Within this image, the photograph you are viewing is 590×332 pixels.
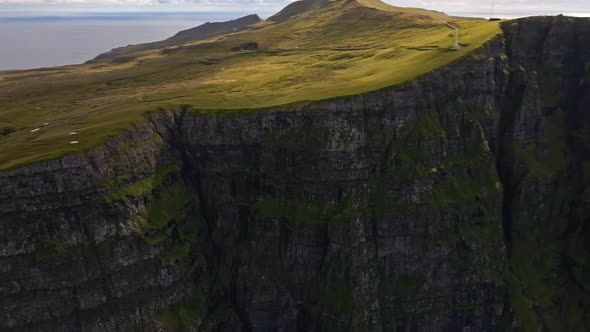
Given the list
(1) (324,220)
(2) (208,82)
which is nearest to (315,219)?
(1) (324,220)

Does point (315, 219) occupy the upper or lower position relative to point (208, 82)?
lower

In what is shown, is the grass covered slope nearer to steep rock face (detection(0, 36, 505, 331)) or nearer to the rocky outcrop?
the rocky outcrop

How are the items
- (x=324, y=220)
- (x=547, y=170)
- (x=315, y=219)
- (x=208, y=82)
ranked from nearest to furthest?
1. (x=324, y=220)
2. (x=315, y=219)
3. (x=547, y=170)
4. (x=208, y=82)

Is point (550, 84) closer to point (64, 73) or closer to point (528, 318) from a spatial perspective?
point (528, 318)

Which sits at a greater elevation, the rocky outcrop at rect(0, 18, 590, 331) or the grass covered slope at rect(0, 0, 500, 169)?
the grass covered slope at rect(0, 0, 500, 169)

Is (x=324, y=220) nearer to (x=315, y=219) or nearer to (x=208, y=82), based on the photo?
(x=315, y=219)

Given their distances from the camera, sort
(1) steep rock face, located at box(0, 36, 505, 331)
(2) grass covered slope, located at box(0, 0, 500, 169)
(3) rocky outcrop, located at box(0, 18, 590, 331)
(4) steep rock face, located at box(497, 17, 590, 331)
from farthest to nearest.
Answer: (4) steep rock face, located at box(497, 17, 590, 331) < (2) grass covered slope, located at box(0, 0, 500, 169) < (1) steep rock face, located at box(0, 36, 505, 331) < (3) rocky outcrop, located at box(0, 18, 590, 331)

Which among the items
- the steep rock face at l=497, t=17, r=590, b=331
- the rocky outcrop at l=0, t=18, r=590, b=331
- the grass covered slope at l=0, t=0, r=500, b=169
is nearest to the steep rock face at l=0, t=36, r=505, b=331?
the rocky outcrop at l=0, t=18, r=590, b=331

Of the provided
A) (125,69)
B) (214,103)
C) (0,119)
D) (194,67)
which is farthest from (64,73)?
(214,103)

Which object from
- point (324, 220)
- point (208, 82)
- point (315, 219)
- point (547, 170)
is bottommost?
point (324, 220)
